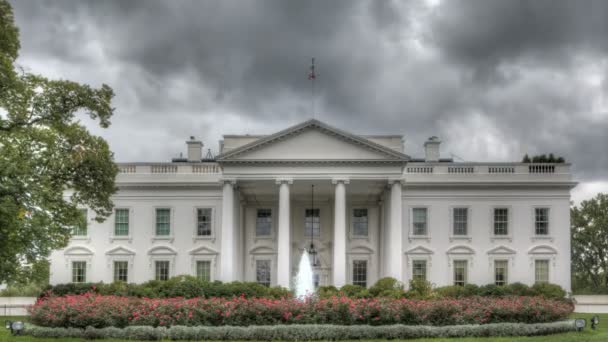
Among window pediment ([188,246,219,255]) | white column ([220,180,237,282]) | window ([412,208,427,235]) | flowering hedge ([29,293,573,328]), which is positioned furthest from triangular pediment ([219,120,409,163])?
flowering hedge ([29,293,573,328])

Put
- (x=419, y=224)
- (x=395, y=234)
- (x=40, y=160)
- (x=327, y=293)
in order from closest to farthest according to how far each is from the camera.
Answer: (x=40, y=160) < (x=327, y=293) < (x=395, y=234) < (x=419, y=224)

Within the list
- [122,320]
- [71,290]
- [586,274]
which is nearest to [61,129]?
[122,320]

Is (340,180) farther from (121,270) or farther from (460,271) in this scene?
(121,270)

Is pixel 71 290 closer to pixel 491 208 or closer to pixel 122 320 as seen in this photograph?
pixel 122 320

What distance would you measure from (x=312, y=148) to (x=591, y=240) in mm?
32898

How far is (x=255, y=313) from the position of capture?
21.0 m

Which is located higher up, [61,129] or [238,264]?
Answer: [61,129]

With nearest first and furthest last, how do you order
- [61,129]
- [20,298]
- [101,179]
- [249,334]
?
[249,334] → [61,129] → [101,179] → [20,298]

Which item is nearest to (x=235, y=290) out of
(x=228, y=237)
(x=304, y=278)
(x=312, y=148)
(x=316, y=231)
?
(x=228, y=237)

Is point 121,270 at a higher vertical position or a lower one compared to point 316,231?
lower

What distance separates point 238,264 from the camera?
136ft

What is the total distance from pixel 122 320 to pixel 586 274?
53312mm

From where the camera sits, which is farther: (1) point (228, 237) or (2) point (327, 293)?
(1) point (228, 237)

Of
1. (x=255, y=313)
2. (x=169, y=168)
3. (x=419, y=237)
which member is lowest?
(x=255, y=313)
